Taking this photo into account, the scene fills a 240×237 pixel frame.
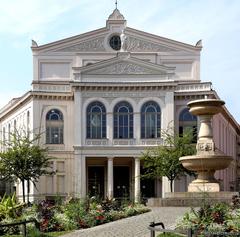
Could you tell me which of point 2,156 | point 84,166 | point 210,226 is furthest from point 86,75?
point 210,226

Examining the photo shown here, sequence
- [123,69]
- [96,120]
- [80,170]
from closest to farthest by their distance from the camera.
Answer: [80,170], [96,120], [123,69]

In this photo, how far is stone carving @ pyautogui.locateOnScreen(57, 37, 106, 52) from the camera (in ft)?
238

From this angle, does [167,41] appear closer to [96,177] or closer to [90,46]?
[90,46]

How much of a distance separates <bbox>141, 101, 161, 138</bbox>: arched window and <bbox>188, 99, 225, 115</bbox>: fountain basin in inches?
1081

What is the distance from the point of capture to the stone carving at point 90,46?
72688mm

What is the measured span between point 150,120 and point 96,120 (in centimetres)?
481

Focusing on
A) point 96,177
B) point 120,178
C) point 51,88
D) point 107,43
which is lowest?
point 120,178

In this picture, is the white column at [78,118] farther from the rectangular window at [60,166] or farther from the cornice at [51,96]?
the rectangular window at [60,166]

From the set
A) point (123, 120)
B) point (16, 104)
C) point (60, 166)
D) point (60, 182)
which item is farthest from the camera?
point (16, 104)

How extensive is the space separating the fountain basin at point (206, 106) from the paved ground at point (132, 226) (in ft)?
23.7

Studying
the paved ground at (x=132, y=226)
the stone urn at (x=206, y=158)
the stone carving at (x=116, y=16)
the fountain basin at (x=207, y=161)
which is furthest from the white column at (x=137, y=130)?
the paved ground at (x=132, y=226)

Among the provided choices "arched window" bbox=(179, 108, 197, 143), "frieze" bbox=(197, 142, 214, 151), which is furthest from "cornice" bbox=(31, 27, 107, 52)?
"frieze" bbox=(197, 142, 214, 151)

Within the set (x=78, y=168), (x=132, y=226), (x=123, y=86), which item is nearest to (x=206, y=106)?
(x=132, y=226)

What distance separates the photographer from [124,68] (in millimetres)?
64000
